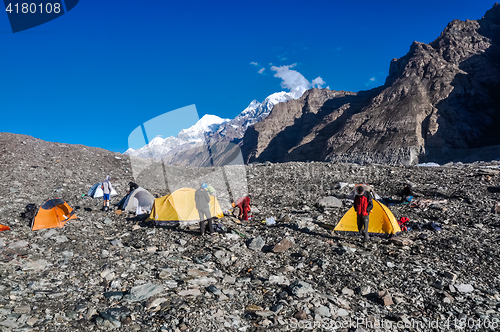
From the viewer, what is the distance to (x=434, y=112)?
277ft

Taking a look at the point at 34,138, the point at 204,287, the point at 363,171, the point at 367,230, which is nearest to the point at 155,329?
the point at 204,287

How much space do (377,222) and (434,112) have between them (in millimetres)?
95137

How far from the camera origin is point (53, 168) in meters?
18.2

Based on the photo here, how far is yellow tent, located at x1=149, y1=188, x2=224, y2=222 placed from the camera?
33.2 feet

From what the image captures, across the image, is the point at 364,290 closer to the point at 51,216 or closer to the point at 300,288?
the point at 300,288

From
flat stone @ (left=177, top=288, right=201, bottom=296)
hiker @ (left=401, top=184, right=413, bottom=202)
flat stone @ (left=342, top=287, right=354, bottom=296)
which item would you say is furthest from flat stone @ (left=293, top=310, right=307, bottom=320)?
hiker @ (left=401, top=184, right=413, bottom=202)

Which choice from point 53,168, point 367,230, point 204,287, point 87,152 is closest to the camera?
point 204,287

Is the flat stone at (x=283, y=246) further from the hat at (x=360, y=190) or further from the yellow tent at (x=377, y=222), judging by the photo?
the hat at (x=360, y=190)

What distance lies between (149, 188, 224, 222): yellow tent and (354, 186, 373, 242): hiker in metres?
5.11

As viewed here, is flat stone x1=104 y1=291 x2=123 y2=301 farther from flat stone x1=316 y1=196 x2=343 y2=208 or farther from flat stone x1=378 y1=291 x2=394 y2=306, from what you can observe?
flat stone x1=316 y1=196 x2=343 y2=208

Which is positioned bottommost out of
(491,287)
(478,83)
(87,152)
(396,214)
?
(491,287)

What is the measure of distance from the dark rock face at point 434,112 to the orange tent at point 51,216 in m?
80.5

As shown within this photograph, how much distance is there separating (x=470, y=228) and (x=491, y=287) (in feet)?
13.1

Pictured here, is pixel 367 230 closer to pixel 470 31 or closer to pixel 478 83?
pixel 478 83
